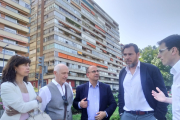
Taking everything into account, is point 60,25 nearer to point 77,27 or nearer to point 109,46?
point 77,27

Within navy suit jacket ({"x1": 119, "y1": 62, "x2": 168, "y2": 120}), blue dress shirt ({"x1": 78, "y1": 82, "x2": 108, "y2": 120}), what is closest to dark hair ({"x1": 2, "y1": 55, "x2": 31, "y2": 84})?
blue dress shirt ({"x1": 78, "y1": 82, "x2": 108, "y2": 120})

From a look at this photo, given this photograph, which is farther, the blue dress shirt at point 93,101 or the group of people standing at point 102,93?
the blue dress shirt at point 93,101

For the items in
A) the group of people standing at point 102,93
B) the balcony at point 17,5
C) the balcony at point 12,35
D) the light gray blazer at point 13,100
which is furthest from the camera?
the balcony at point 17,5

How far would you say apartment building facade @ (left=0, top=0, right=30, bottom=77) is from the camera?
25000 millimetres

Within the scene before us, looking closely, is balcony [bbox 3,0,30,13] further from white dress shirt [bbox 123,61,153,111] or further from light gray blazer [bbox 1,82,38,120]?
white dress shirt [bbox 123,61,153,111]

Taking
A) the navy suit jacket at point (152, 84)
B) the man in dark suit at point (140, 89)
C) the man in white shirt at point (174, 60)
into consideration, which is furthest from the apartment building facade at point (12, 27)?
the man in white shirt at point (174, 60)

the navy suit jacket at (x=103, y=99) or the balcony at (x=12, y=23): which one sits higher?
the balcony at (x=12, y=23)

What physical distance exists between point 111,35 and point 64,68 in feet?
206

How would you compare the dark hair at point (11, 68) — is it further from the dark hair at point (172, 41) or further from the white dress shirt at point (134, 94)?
the dark hair at point (172, 41)

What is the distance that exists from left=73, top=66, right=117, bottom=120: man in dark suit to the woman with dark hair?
1132 mm

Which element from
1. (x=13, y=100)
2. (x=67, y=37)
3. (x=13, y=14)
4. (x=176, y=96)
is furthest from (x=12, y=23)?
(x=176, y=96)

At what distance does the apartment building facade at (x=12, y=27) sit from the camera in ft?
82.0

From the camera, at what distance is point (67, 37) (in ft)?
117

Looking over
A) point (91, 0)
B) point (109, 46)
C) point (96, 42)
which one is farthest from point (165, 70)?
point (91, 0)
